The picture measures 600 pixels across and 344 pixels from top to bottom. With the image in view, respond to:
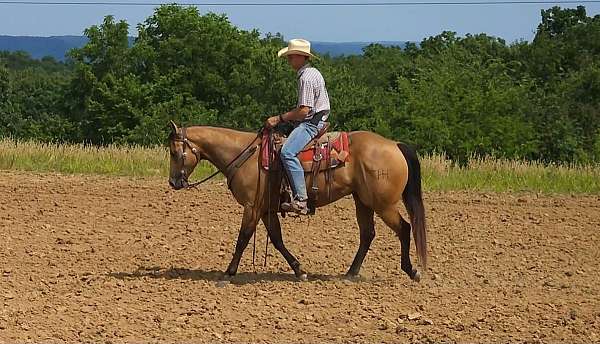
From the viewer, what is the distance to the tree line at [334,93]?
32750 mm

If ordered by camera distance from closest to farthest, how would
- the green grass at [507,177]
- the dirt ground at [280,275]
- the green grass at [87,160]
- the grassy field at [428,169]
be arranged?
the dirt ground at [280,275], the green grass at [507,177], the grassy field at [428,169], the green grass at [87,160]

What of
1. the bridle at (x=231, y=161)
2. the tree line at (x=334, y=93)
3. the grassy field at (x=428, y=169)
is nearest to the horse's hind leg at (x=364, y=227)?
the bridle at (x=231, y=161)

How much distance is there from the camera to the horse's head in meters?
9.20

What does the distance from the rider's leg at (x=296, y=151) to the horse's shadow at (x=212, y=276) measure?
3.10 ft

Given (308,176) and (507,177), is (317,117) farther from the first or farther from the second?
(507,177)

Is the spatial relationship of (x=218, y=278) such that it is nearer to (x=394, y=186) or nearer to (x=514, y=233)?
(x=394, y=186)

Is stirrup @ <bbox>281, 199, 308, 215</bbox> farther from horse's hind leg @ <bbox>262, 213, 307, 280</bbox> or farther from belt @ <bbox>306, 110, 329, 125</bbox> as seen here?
belt @ <bbox>306, 110, 329, 125</bbox>

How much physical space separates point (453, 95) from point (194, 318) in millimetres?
26789

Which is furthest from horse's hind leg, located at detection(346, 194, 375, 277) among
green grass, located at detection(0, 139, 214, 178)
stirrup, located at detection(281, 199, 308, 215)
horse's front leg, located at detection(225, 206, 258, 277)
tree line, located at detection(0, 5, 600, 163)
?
tree line, located at detection(0, 5, 600, 163)

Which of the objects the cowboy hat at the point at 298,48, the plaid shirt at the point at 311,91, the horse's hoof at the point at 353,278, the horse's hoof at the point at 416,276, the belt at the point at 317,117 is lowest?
the horse's hoof at the point at 353,278

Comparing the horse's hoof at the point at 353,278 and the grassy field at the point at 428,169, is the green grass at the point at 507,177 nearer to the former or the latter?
the grassy field at the point at 428,169

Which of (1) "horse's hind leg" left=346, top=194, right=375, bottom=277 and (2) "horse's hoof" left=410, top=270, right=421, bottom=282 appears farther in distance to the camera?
(1) "horse's hind leg" left=346, top=194, right=375, bottom=277

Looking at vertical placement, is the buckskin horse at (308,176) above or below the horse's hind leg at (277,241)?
above

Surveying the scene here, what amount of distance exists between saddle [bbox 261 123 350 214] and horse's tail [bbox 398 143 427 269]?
0.61 meters
